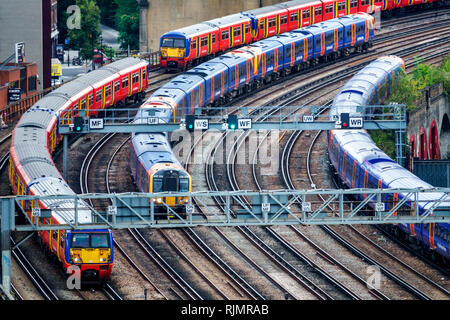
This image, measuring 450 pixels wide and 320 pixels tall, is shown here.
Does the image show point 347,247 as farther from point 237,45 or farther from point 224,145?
point 237,45

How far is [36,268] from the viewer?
4722cm

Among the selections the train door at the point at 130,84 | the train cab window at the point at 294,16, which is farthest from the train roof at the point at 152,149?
the train cab window at the point at 294,16

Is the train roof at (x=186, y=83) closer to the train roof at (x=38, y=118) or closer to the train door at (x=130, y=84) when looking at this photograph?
the train door at (x=130, y=84)

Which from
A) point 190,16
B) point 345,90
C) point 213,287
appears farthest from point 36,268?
point 190,16

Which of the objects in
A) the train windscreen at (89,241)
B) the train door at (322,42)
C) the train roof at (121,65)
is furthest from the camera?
the train door at (322,42)

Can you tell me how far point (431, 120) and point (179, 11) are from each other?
38047mm

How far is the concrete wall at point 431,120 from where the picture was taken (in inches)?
2901

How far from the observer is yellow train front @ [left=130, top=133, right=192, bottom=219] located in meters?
51.9

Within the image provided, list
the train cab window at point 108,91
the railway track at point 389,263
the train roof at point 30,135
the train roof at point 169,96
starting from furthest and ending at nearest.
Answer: the train cab window at point 108,91, the train roof at point 169,96, the train roof at point 30,135, the railway track at point 389,263

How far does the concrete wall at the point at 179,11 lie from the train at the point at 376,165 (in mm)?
31472

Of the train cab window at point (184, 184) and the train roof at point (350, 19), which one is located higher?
the train roof at point (350, 19)

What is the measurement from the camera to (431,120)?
79.1m

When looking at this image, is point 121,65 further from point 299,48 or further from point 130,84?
point 299,48

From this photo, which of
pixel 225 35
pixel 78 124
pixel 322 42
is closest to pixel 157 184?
pixel 78 124
